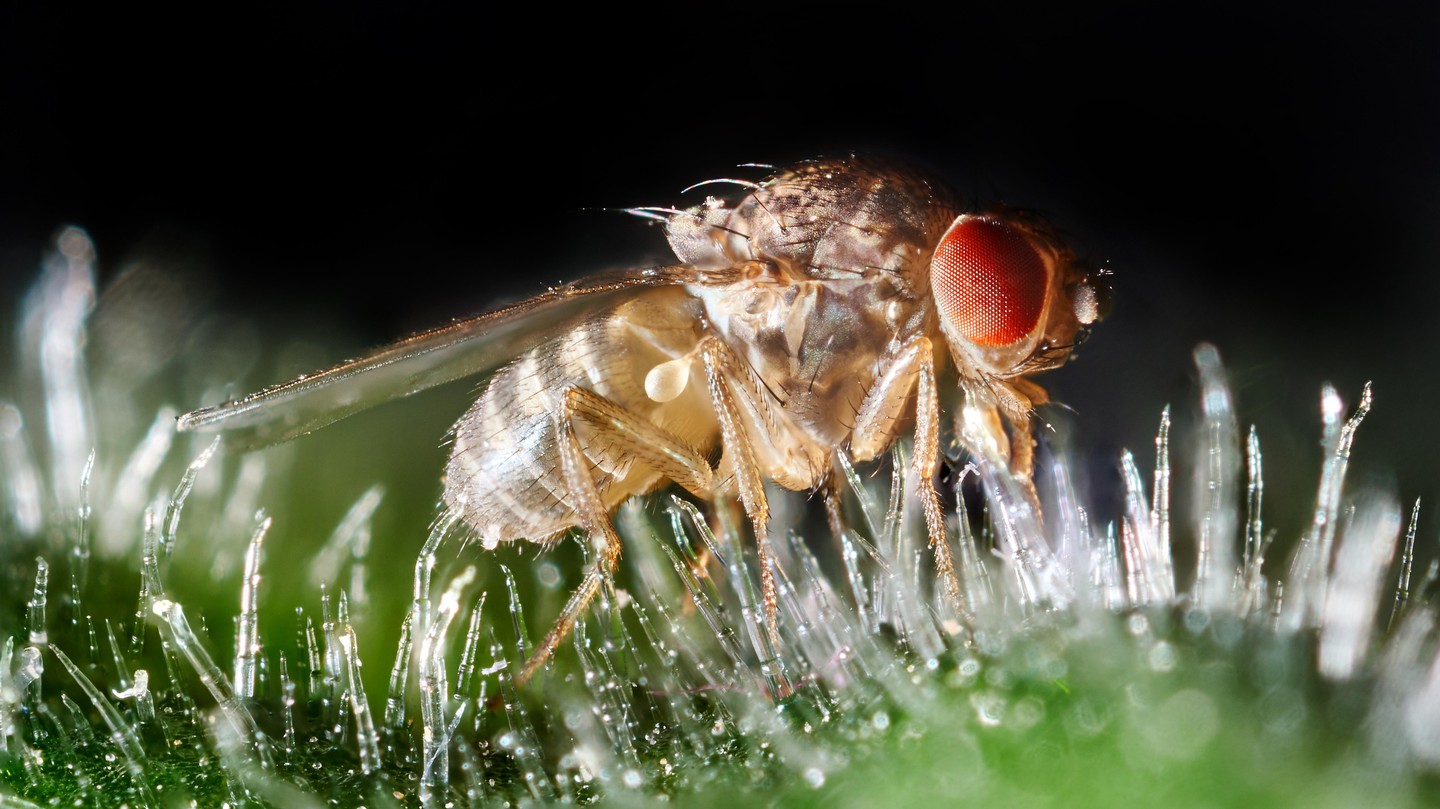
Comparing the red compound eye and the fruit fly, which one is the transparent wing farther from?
the red compound eye

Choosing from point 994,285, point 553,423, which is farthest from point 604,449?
point 994,285

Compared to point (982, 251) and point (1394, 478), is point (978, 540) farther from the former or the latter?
point (982, 251)

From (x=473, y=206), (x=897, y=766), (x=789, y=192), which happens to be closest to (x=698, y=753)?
(x=897, y=766)

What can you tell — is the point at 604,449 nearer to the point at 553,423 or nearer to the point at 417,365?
the point at 553,423

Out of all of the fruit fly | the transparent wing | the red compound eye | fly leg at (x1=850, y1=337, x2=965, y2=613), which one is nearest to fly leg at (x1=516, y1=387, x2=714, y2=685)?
the fruit fly

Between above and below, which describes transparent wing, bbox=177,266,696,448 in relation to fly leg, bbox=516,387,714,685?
above

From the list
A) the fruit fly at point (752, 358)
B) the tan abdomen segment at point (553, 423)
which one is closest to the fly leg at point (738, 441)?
the fruit fly at point (752, 358)

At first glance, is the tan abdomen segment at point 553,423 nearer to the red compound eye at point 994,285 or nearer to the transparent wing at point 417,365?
the transparent wing at point 417,365
